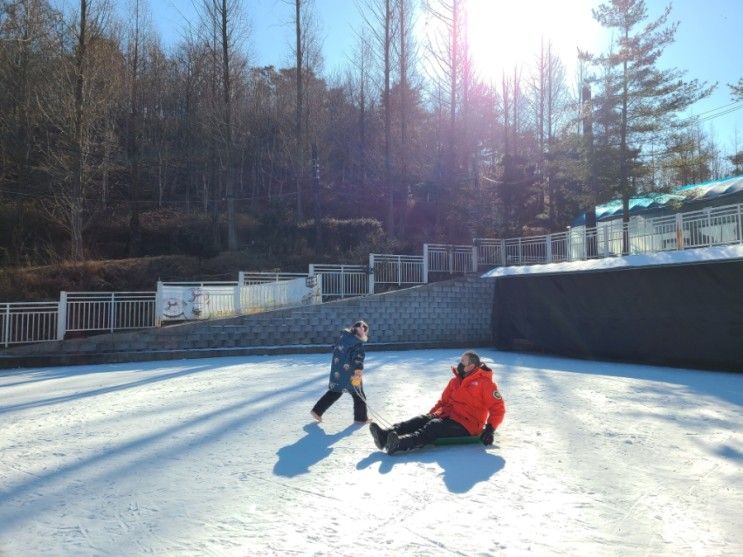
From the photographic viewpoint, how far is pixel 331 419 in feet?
21.4

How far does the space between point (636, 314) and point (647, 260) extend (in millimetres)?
1355

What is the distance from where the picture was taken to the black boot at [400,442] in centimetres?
489

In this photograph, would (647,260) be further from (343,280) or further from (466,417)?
(466,417)

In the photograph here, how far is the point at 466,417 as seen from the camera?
5.16 m

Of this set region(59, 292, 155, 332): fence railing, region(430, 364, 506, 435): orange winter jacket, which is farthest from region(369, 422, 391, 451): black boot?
region(59, 292, 155, 332): fence railing

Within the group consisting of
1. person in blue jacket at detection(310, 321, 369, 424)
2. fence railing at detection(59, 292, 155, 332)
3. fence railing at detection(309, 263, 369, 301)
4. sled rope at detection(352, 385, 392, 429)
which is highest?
fence railing at detection(309, 263, 369, 301)

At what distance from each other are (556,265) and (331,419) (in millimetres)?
10319

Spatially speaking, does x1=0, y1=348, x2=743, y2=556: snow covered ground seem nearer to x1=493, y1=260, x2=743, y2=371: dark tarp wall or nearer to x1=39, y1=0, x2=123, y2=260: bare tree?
x1=493, y1=260, x2=743, y2=371: dark tarp wall

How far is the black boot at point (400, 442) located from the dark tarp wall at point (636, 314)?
9.11 meters

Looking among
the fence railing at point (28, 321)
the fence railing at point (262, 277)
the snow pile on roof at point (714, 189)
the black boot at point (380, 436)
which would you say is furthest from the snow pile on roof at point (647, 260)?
the fence railing at point (28, 321)

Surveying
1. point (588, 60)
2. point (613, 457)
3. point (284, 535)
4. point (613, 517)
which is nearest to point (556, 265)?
point (588, 60)

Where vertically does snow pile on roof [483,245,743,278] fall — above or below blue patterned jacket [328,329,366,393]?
above

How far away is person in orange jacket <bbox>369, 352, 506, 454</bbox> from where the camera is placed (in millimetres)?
5051

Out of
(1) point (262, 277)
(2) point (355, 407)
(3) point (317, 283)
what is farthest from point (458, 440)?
(1) point (262, 277)
